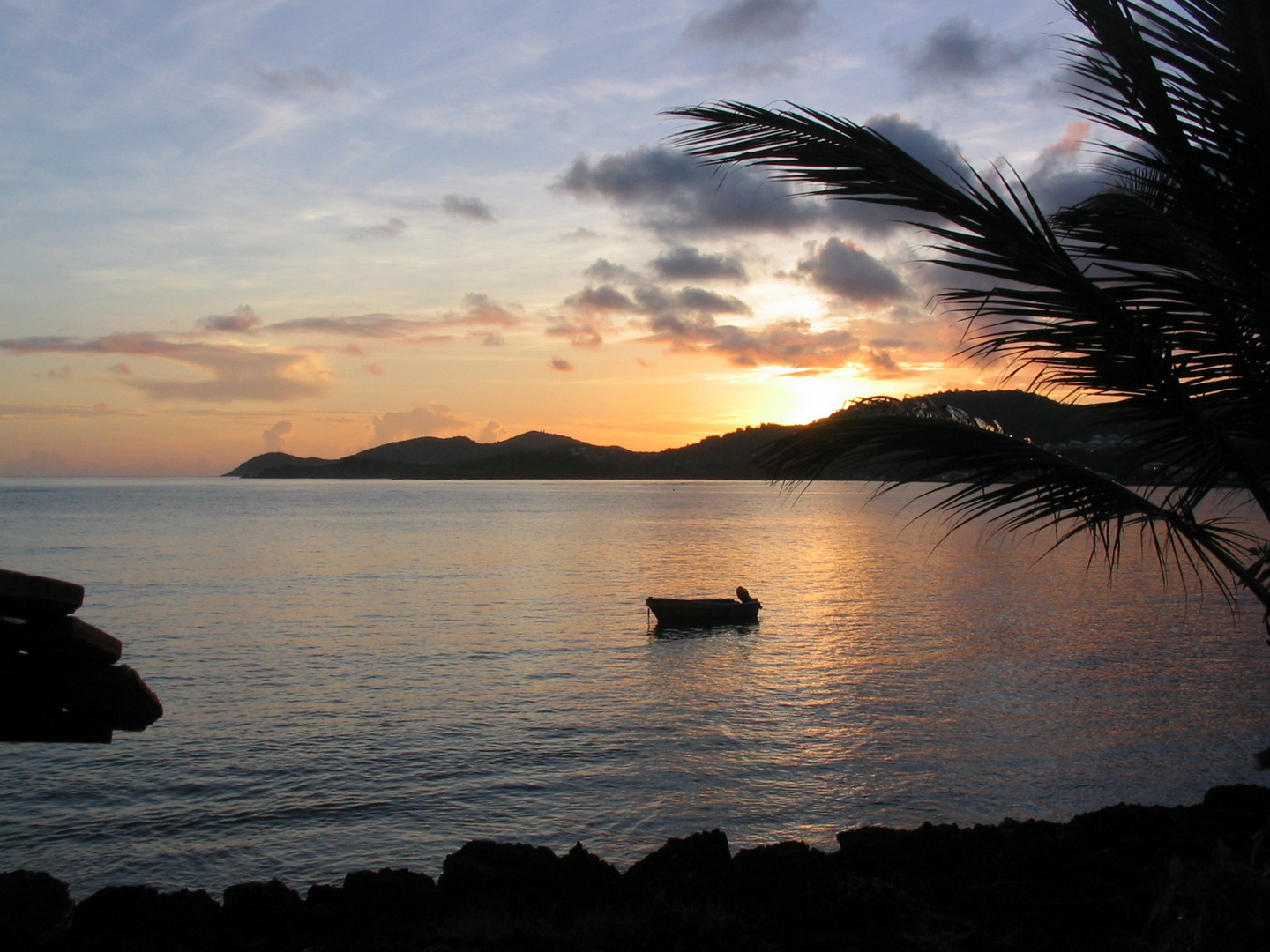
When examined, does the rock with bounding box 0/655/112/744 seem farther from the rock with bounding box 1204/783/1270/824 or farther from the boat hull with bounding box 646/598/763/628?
the boat hull with bounding box 646/598/763/628

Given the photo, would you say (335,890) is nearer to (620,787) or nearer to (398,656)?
(620,787)

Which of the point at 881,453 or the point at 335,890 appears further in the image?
the point at 335,890

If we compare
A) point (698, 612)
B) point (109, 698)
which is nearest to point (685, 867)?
point (109, 698)

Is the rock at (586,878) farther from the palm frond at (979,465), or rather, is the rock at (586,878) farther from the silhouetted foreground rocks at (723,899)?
the palm frond at (979,465)

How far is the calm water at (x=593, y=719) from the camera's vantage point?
51.2 ft

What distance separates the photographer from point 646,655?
105 feet

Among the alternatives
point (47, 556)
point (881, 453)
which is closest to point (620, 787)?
point (881, 453)

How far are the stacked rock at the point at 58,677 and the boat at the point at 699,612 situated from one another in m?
33.9

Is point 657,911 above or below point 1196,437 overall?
below

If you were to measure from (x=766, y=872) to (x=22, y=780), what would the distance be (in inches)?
566

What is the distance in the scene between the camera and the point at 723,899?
1044 centimetres

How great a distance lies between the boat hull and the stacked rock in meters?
34.0

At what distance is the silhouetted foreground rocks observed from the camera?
864cm

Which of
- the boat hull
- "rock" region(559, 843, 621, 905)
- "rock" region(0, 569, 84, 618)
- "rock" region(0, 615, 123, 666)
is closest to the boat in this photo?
the boat hull
